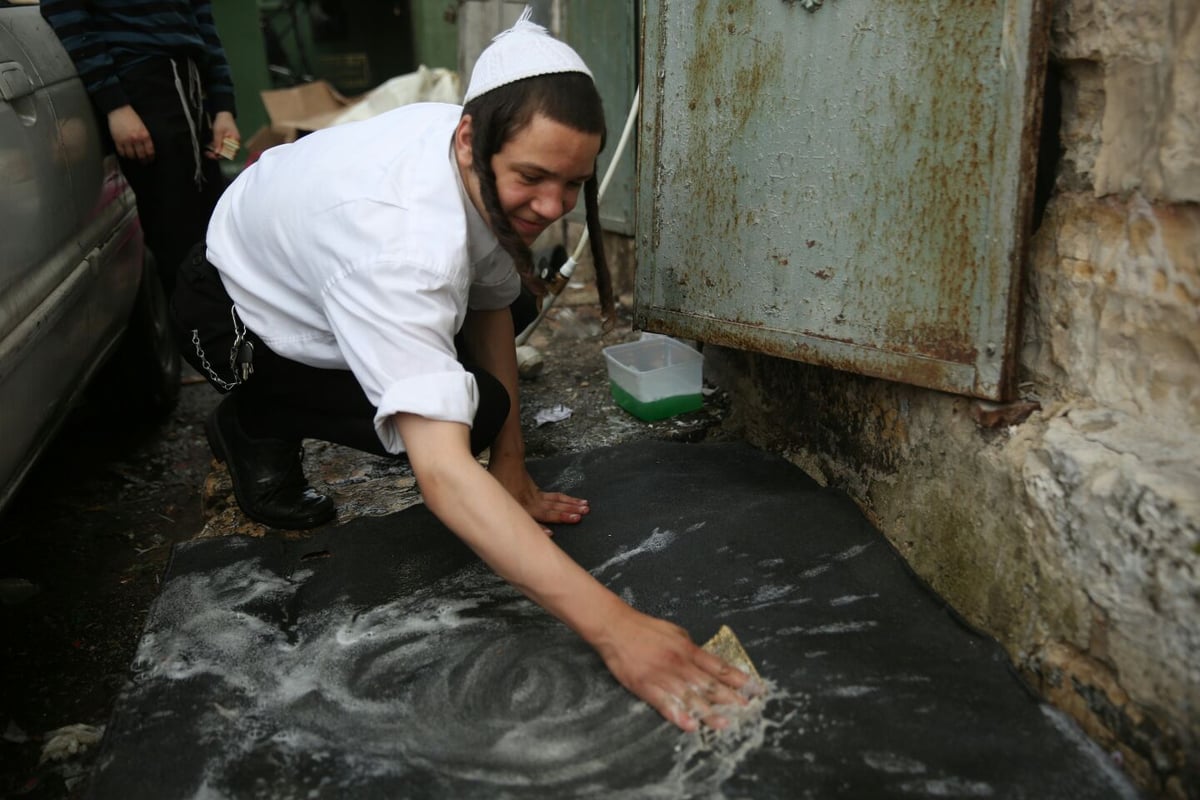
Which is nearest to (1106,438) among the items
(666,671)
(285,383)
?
(666,671)

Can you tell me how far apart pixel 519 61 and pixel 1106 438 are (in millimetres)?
Answer: 1275

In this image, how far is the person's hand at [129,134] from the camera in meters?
3.02

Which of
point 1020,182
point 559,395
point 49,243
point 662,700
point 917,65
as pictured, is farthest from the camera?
point 559,395

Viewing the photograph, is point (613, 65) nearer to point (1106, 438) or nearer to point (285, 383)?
point (285, 383)

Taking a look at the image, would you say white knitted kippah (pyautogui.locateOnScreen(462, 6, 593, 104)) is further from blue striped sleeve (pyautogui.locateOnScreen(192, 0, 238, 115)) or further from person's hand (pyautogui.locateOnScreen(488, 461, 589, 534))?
blue striped sleeve (pyautogui.locateOnScreen(192, 0, 238, 115))

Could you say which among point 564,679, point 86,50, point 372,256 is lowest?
point 564,679

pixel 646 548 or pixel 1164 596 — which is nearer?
pixel 1164 596

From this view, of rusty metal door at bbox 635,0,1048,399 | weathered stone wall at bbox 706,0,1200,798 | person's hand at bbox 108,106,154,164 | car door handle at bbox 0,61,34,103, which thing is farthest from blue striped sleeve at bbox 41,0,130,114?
weathered stone wall at bbox 706,0,1200,798

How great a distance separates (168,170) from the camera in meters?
3.20

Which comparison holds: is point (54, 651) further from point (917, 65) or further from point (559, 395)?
point (917, 65)

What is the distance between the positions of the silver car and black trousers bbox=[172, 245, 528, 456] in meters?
0.35

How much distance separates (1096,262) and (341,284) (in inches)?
56.2

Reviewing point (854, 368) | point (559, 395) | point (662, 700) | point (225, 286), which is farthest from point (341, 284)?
point (559, 395)

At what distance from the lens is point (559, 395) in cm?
348
